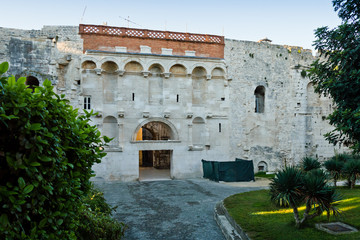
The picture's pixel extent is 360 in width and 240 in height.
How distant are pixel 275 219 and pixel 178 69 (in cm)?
1313

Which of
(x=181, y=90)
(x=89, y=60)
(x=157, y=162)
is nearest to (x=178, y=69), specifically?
(x=181, y=90)

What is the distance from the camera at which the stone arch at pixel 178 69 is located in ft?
59.6

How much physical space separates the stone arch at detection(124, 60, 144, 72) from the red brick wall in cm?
81

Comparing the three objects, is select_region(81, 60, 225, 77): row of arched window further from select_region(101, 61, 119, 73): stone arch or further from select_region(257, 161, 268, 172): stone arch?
select_region(257, 161, 268, 172): stone arch

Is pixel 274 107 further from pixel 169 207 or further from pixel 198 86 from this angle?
pixel 169 207

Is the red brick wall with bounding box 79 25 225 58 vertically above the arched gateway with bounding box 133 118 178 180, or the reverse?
the red brick wall with bounding box 79 25 225 58

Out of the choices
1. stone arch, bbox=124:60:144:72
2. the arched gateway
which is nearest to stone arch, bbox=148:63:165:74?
stone arch, bbox=124:60:144:72

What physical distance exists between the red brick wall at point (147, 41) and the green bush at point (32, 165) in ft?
47.4

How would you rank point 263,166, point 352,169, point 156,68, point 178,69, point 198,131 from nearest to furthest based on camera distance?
point 352,169
point 156,68
point 178,69
point 198,131
point 263,166

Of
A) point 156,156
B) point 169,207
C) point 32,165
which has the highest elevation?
point 32,165

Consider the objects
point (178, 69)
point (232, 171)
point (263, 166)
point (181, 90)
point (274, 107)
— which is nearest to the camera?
point (232, 171)

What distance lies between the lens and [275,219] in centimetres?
735

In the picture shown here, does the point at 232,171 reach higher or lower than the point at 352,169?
lower

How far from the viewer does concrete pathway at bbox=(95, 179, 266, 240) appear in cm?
744
